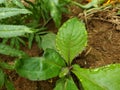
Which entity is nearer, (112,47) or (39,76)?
(39,76)

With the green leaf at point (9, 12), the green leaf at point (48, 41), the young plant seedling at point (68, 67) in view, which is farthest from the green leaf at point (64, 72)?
the green leaf at point (9, 12)

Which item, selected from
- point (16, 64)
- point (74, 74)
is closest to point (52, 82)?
point (74, 74)

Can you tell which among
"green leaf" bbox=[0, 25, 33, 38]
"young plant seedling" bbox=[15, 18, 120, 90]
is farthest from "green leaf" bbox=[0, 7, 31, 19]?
"young plant seedling" bbox=[15, 18, 120, 90]

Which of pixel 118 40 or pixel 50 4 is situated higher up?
pixel 50 4

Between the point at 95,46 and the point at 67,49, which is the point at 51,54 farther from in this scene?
the point at 95,46

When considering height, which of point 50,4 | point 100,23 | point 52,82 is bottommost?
point 52,82

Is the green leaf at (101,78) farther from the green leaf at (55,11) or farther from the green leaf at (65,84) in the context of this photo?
the green leaf at (55,11)

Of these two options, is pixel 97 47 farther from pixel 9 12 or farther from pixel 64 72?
pixel 9 12
